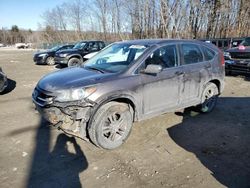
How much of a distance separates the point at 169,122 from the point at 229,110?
1.83 meters

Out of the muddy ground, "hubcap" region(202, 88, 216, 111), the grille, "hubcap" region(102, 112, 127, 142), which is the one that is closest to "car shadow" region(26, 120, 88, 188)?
the muddy ground

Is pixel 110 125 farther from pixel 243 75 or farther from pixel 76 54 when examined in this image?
pixel 76 54

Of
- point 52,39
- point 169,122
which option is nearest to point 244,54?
point 169,122

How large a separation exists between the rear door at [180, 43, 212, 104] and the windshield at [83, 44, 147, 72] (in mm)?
1019

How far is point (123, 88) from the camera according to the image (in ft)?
13.1

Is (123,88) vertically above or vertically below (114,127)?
above

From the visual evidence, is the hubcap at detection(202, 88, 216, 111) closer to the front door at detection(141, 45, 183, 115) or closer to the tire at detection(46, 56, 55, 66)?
the front door at detection(141, 45, 183, 115)

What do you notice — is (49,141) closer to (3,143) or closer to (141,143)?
(3,143)

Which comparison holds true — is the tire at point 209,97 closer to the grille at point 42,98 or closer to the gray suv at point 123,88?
the gray suv at point 123,88

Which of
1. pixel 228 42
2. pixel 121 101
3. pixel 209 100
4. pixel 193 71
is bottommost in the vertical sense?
pixel 209 100

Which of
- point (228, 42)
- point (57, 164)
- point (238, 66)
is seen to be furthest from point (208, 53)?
point (228, 42)

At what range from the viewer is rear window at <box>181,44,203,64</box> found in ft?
16.4

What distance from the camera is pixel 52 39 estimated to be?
54812 millimetres

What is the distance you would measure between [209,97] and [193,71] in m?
1.06
